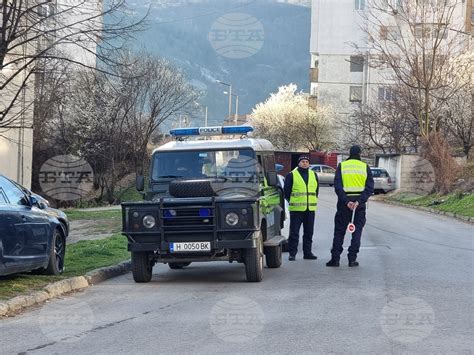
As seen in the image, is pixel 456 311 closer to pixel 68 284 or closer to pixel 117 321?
pixel 117 321

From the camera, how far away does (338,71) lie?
76500 millimetres

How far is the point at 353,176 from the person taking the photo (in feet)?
44.6

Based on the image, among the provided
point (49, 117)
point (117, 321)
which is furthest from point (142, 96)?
point (117, 321)

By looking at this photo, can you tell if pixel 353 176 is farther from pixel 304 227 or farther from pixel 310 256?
pixel 310 256

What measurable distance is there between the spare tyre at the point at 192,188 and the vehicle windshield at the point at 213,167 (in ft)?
2.41

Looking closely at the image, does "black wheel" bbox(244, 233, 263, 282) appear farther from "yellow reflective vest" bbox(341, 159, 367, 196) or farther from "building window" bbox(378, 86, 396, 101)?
"building window" bbox(378, 86, 396, 101)

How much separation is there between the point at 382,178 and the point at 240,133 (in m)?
32.9

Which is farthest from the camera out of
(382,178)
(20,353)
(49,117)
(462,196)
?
(382,178)

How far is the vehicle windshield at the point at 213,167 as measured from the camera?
42.0ft

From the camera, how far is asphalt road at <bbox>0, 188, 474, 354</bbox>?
24.0 feet

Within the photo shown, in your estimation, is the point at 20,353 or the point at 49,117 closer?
the point at 20,353

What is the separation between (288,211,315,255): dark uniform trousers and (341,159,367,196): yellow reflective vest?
1177 millimetres

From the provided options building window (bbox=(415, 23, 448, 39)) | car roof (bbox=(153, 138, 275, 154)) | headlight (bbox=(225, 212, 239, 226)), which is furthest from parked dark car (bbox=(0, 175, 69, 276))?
building window (bbox=(415, 23, 448, 39))

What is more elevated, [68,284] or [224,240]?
[224,240]
